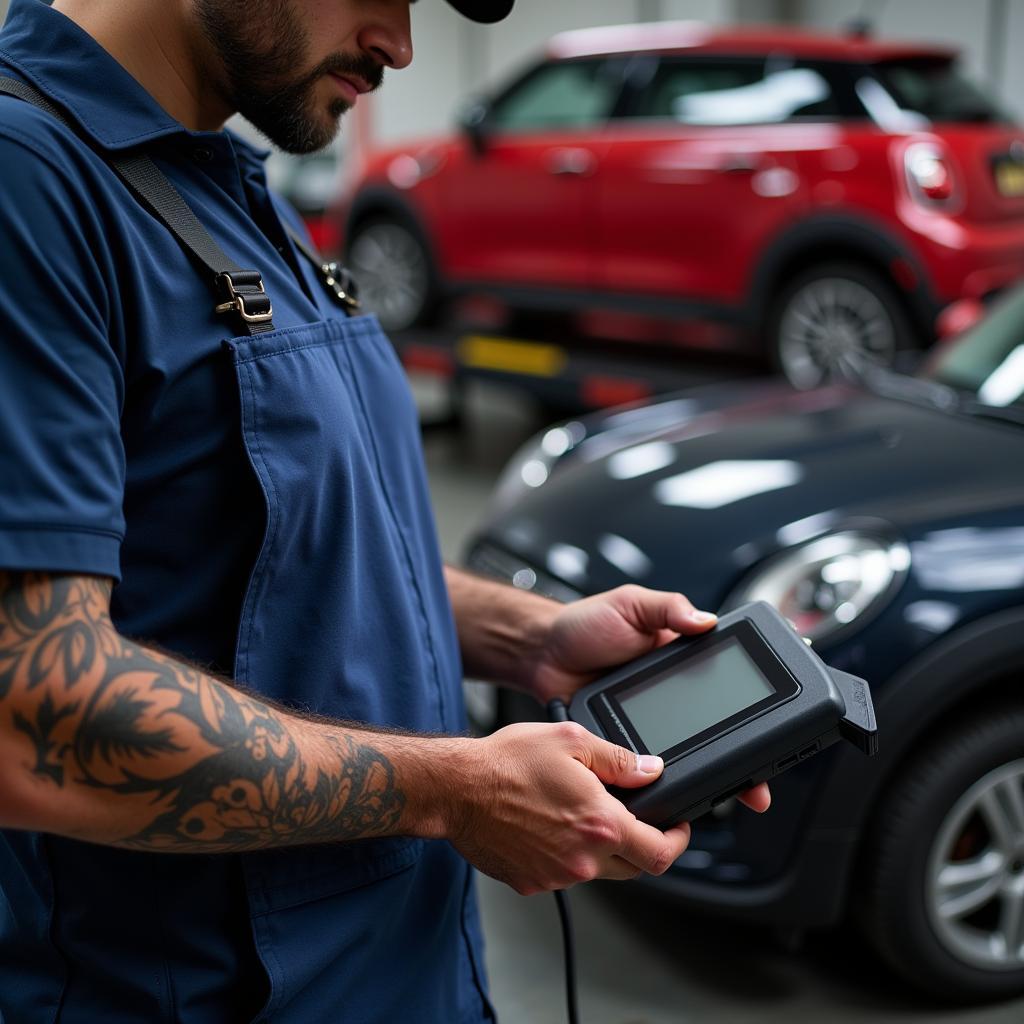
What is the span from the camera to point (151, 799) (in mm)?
838

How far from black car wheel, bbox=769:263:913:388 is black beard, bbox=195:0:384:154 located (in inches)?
150

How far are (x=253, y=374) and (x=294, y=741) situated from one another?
280 millimetres

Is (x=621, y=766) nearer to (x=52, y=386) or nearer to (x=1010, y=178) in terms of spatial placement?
(x=52, y=386)

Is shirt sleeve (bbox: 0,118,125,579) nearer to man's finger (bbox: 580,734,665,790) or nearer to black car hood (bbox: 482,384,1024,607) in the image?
man's finger (bbox: 580,734,665,790)

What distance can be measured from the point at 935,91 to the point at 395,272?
104 inches

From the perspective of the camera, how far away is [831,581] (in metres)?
2.12

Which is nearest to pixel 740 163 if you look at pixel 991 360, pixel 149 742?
pixel 991 360

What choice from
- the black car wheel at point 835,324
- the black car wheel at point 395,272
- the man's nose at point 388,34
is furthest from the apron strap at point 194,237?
the black car wheel at point 395,272

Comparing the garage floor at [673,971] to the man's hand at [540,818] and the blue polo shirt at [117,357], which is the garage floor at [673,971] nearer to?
the man's hand at [540,818]

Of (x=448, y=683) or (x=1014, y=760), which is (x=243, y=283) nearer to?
(x=448, y=683)

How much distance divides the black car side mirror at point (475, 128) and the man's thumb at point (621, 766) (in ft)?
16.2

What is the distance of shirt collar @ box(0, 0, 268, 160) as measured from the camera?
91 cm

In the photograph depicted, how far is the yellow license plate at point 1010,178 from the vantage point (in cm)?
468

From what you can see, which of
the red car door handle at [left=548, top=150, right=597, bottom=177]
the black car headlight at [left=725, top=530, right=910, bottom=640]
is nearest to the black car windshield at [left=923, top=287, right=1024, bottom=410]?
the black car headlight at [left=725, top=530, right=910, bottom=640]
